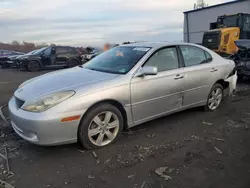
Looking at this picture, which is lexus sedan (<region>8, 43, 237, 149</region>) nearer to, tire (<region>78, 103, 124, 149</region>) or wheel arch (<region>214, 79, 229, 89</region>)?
tire (<region>78, 103, 124, 149</region>)

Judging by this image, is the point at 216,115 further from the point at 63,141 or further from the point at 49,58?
the point at 49,58

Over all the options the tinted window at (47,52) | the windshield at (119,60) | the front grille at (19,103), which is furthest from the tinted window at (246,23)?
the front grille at (19,103)

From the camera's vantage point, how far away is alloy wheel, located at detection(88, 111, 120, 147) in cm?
375

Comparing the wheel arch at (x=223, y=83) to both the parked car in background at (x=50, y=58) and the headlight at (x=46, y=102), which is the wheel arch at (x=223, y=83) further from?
the parked car in background at (x=50, y=58)

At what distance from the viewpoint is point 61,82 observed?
3.92 metres

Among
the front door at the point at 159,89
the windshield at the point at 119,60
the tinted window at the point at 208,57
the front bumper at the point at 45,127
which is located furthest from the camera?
the tinted window at the point at 208,57

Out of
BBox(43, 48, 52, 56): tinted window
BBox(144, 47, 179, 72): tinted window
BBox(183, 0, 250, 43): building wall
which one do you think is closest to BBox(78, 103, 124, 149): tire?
BBox(144, 47, 179, 72): tinted window

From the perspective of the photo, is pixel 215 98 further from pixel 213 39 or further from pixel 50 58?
pixel 50 58

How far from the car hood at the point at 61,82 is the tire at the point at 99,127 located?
0.42 meters

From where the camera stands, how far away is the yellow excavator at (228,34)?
13648 millimetres

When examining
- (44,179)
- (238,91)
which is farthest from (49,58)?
(44,179)

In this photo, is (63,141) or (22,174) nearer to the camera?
(22,174)

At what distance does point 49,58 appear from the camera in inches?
639

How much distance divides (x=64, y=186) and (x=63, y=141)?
70 centimetres
